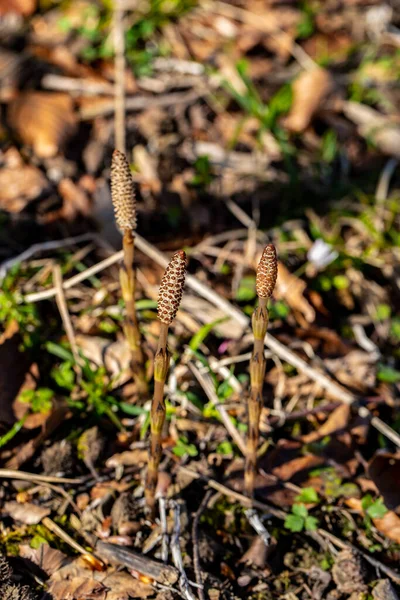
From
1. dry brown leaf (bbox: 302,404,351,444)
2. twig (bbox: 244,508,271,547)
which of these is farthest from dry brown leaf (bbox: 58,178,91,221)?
twig (bbox: 244,508,271,547)

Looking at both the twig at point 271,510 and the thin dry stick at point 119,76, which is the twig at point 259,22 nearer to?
the thin dry stick at point 119,76

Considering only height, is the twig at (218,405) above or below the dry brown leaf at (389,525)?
above

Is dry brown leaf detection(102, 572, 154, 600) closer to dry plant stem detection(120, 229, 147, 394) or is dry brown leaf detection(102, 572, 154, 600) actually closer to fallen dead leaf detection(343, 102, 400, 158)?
dry plant stem detection(120, 229, 147, 394)

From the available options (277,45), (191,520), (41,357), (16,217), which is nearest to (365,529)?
(191,520)

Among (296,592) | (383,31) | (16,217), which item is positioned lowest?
(296,592)

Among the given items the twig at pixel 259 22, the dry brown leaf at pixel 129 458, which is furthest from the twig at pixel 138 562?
the twig at pixel 259 22

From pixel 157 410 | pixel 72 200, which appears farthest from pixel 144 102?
pixel 157 410

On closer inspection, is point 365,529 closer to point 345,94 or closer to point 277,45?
point 345,94
